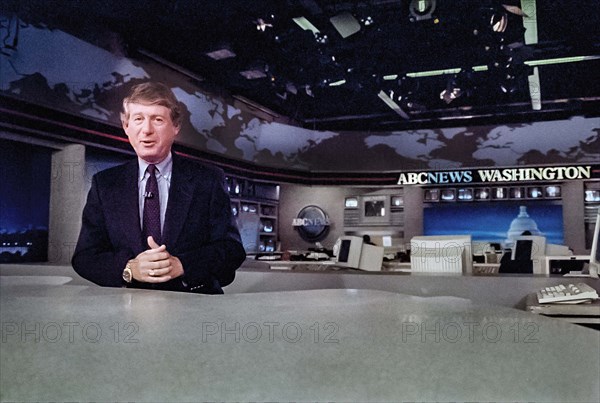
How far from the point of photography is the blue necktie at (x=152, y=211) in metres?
2.95

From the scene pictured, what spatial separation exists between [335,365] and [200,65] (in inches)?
264

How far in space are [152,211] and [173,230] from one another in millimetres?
176

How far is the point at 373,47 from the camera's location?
6500mm

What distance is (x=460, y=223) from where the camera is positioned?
348 inches

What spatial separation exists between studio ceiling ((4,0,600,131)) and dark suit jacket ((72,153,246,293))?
2508 millimetres

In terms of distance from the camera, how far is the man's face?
9.90 feet

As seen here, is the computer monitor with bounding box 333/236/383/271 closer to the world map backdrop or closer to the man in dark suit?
the man in dark suit

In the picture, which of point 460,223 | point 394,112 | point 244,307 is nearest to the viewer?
point 244,307

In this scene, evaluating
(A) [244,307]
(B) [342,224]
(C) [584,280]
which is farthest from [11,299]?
(B) [342,224]

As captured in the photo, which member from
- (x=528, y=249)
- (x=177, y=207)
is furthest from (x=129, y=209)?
(x=528, y=249)

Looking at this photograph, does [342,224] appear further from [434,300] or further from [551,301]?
[434,300]

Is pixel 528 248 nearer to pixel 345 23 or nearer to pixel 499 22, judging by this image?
pixel 499 22

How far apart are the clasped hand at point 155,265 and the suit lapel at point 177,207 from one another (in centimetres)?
8

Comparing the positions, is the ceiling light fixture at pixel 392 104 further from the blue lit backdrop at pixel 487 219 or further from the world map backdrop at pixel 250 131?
the blue lit backdrop at pixel 487 219
